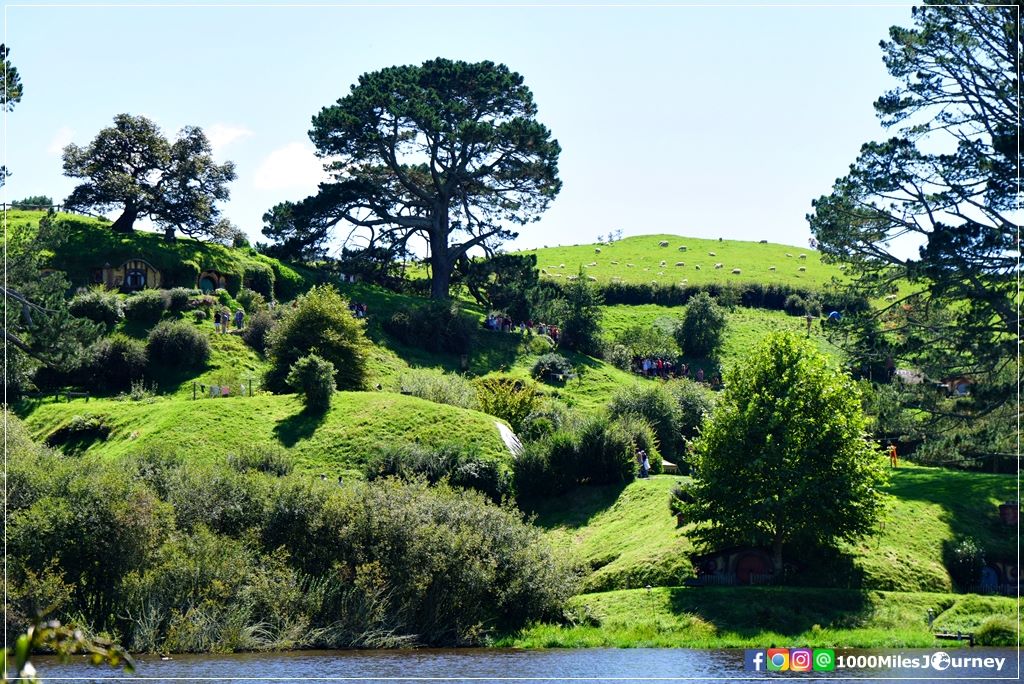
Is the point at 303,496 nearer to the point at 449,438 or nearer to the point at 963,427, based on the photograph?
the point at 449,438

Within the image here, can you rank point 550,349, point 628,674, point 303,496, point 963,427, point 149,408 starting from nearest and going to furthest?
point 628,674 < point 303,496 < point 963,427 < point 149,408 < point 550,349

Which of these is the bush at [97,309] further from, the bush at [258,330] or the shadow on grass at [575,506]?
the shadow on grass at [575,506]

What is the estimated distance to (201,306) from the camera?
79875mm

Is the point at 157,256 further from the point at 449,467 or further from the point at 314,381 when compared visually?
the point at 449,467

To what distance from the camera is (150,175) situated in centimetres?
9044

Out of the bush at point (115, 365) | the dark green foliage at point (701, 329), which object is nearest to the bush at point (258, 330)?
the bush at point (115, 365)

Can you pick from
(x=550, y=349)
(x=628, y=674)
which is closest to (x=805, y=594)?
(x=628, y=674)

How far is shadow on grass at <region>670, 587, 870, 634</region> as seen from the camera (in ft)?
133

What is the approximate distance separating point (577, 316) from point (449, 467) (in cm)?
3758

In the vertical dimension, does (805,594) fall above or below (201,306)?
below

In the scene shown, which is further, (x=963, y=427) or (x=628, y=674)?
(x=963, y=427)

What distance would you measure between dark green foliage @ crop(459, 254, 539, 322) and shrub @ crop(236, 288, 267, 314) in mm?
19154

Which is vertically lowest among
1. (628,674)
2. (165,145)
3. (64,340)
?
(628,674)

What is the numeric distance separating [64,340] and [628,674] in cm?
2833
